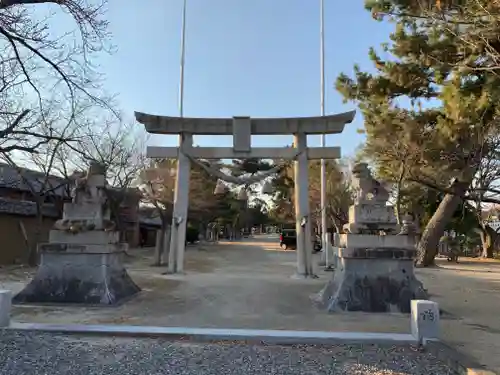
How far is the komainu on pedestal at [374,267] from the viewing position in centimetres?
902

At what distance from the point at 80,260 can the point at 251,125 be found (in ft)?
25.1

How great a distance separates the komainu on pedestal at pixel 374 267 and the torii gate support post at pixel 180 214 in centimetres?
706

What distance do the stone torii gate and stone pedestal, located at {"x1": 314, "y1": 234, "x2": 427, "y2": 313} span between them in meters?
5.87

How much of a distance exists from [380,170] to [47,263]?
13.3 meters

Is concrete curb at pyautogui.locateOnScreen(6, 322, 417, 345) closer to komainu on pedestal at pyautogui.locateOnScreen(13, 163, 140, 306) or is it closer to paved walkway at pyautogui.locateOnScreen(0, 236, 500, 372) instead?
paved walkway at pyautogui.locateOnScreen(0, 236, 500, 372)

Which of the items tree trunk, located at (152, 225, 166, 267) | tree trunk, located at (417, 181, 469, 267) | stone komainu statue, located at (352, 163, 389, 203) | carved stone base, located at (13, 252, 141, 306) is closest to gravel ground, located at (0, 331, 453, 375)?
carved stone base, located at (13, 252, 141, 306)

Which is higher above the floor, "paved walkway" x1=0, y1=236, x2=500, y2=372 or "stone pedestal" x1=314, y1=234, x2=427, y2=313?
"stone pedestal" x1=314, y1=234, x2=427, y2=313

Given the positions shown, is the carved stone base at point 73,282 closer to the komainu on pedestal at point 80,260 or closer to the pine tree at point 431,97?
the komainu on pedestal at point 80,260

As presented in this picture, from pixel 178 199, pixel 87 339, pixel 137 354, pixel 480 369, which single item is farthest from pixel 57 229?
pixel 480 369

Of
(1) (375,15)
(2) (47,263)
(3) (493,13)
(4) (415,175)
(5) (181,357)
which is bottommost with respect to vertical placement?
(5) (181,357)

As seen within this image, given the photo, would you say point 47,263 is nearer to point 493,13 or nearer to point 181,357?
point 181,357

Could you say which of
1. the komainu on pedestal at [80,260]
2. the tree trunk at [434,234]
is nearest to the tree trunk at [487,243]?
the tree trunk at [434,234]

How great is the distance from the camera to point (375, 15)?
11359 millimetres

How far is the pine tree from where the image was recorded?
1041cm
